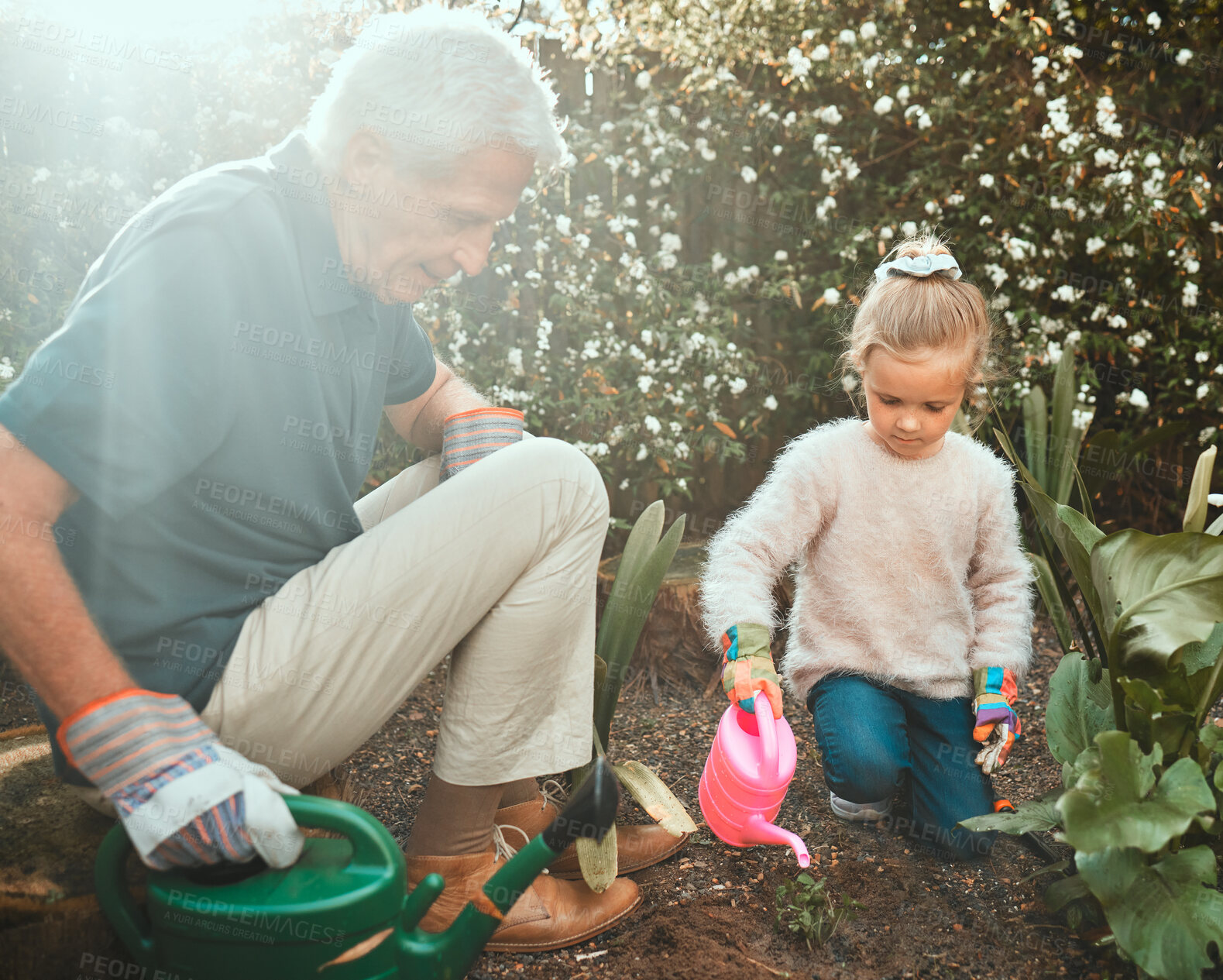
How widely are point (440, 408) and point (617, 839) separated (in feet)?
2.95

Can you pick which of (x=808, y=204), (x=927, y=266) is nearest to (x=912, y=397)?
(x=927, y=266)

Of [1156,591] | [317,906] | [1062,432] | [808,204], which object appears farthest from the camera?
[808,204]

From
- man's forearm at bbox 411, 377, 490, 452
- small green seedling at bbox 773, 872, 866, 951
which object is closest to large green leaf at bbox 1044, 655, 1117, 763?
small green seedling at bbox 773, 872, 866, 951

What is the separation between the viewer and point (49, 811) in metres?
1.22

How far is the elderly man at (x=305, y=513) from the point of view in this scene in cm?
103

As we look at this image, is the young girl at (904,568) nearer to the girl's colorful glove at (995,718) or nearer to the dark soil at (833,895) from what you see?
the girl's colorful glove at (995,718)

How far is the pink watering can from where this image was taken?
55.6 inches

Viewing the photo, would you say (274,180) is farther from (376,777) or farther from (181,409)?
(376,777)

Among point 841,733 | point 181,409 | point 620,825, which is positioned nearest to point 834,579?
point 841,733

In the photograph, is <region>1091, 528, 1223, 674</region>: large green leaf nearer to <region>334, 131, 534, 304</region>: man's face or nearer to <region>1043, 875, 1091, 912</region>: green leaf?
<region>1043, 875, 1091, 912</region>: green leaf

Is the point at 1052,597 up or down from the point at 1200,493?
down

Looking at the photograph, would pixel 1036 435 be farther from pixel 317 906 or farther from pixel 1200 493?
pixel 317 906

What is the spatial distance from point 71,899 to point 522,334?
227 cm

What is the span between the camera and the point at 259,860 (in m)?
1.01
